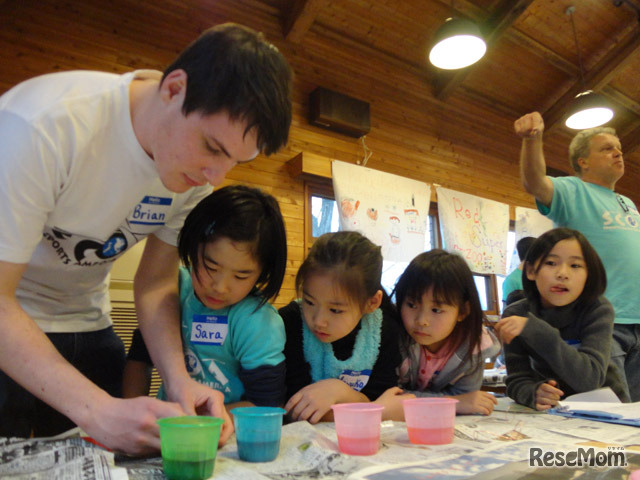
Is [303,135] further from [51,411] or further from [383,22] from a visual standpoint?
[51,411]

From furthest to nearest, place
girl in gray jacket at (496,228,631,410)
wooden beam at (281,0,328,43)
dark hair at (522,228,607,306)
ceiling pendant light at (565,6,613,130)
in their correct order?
ceiling pendant light at (565,6,613,130) < wooden beam at (281,0,328,43) < dark hair at (522,228,607,306) < girl in gray jacket at (496,228,631,410)

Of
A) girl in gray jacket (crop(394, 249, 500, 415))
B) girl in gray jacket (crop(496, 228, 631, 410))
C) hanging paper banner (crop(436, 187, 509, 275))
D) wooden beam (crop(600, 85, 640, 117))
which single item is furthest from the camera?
wooden beam (crop(600, 85, 640, 117))

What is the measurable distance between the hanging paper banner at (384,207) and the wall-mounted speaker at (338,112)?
15.8 inches

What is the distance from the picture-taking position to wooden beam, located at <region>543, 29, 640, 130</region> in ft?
14.6

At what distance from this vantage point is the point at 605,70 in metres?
4.68

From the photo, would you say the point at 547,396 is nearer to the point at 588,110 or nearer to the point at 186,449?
the point at 186,449

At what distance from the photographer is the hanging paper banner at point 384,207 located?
357 cm

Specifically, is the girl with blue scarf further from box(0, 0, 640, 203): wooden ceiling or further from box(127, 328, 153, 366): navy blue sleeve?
box(0, 0, 640, 203): wooden ceiling

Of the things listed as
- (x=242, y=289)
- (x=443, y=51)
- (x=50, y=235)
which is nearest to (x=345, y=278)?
(x=242, y=289)

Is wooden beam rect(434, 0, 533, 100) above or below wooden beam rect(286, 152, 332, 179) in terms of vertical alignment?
above

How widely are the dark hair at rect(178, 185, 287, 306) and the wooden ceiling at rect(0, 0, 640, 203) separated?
234cm

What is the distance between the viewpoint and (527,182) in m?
1.84

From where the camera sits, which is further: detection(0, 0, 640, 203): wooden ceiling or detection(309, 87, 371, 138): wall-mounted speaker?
detection(309, 87, 371, 138): wall-mounted speaker

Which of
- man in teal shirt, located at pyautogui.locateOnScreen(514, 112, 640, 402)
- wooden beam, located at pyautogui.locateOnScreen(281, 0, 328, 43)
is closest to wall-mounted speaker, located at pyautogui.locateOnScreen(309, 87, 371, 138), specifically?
wooden beam, located at pyautogui.locateOnScreen(281, 0, 328, 43)
